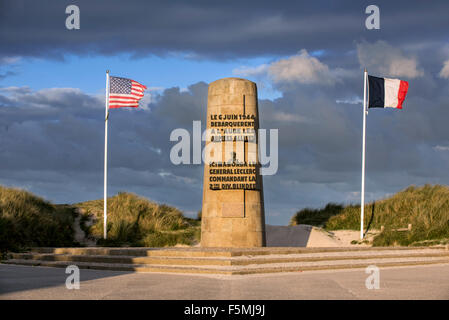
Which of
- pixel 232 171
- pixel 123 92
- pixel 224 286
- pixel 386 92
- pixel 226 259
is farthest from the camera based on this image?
pixel 386 92

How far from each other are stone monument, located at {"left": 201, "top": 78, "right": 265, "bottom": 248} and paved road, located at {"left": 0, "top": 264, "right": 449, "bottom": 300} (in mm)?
6915

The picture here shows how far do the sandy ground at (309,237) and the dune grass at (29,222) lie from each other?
37.3 ft

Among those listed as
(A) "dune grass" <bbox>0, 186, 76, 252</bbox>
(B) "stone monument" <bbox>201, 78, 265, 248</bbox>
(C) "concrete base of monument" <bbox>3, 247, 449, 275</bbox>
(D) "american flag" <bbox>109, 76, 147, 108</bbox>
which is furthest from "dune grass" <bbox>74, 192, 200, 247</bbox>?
(C) "concrete base of monument" <bbox>3, 247, 449, 275</bbox>

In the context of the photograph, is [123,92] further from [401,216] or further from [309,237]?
[401,216]

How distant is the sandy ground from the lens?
31.2 meters

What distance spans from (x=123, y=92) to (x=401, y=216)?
57.4ft

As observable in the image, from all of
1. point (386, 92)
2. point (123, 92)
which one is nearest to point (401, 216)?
point (386, 92)

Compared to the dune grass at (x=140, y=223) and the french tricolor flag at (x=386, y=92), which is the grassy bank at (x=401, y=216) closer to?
the french tricolor flag at (x=386, y=92)

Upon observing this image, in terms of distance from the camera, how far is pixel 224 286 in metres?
14.0
